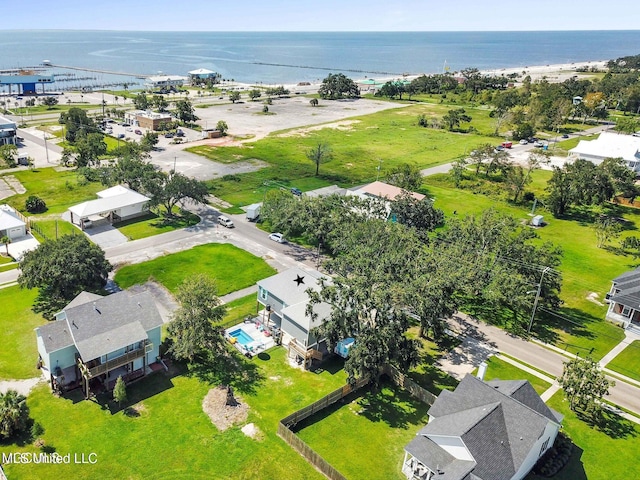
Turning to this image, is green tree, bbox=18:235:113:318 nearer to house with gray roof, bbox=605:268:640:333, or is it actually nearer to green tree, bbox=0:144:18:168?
house with gray roof, bbox=605:268:640:333

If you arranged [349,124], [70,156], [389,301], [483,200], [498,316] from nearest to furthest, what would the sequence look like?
[389,301] → [498,316] → [483,200] → [70,156] → [349,124]

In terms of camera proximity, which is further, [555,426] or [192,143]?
[192,143]

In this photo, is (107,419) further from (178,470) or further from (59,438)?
(178,470)

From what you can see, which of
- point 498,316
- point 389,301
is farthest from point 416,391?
A: point 498,316

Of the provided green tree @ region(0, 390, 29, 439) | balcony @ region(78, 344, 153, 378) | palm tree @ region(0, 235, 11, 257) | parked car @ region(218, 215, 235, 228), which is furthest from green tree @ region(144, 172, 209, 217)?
green tree @ region(0, 390, 29, 439)

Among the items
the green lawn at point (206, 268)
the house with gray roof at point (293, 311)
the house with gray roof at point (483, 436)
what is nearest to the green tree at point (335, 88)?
the green lawn at point (206, 268)
